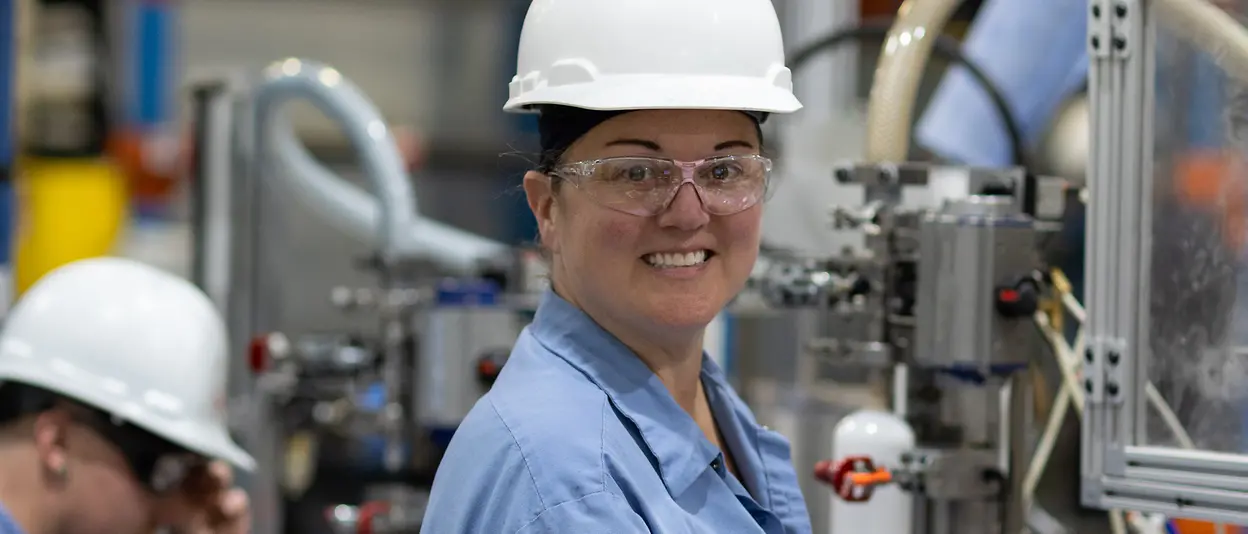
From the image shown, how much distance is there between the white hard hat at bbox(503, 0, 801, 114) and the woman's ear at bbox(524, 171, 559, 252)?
0.24 feet

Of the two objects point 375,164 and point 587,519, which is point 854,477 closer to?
point 587,519

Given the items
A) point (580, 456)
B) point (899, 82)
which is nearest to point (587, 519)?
point (580, 456)

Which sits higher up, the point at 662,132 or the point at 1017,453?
the point at 662,132

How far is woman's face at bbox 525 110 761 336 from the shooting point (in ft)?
4.17

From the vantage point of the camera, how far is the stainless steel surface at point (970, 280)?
5.20 feet

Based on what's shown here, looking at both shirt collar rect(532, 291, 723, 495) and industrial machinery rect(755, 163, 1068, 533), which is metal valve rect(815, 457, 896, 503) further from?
shirt collar rect(532, 291, 723, 495)

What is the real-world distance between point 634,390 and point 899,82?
2.09 ft

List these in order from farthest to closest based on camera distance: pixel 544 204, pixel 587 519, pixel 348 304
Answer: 1. pixel 348 304
2. pixel 544 204
3. pixel 587 519

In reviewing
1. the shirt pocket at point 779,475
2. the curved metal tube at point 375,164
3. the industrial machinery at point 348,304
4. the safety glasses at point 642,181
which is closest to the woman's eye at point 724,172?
the safety glasses at point 642,181

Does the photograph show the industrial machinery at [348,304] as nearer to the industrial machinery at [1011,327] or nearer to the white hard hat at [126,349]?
the white hard hat at [126,349]

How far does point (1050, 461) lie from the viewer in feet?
5.78

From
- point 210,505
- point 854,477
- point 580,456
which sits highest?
point 580,456

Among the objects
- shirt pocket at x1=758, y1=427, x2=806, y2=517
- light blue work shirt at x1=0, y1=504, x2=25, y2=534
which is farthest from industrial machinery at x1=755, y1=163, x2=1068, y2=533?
light blue work shirt at x1=0, y1=504, x2=25, y2=534

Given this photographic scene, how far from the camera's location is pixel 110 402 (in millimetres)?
1784
